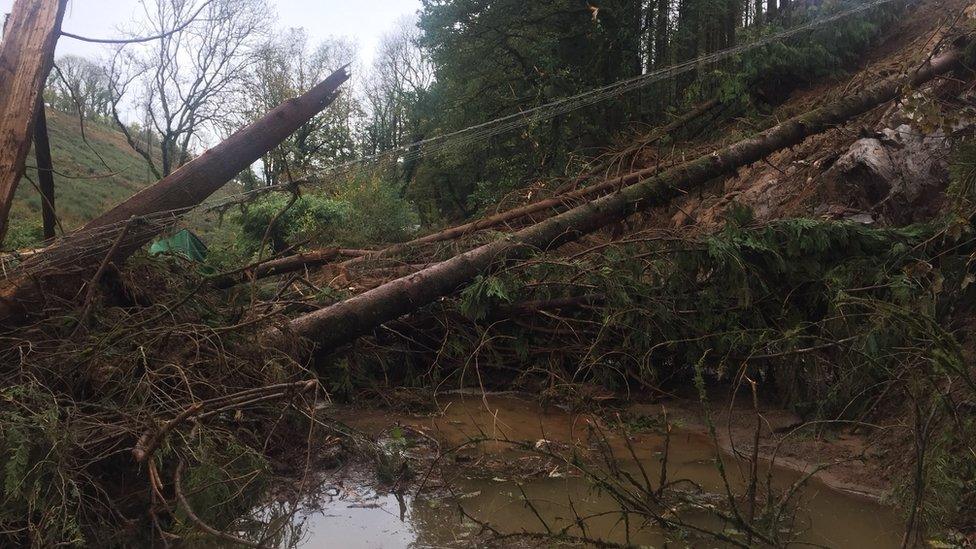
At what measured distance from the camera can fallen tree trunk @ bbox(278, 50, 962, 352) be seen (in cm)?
565

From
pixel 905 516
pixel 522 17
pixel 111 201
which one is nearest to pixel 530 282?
pixel 905 516

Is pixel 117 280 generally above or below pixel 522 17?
below

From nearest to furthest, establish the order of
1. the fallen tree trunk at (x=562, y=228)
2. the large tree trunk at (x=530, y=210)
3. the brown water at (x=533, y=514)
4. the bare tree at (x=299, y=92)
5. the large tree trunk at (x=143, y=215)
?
the brown water at (x=533, y=514), the large tree trunk at (x=143, y=215), the fallen tree trunk at (x=562, y=228), the large tree trunk at (x=530, y=210), the bare tree at (x=299, y=92)

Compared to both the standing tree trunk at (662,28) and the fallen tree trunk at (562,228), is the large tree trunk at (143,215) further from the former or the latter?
the standing tree trunk at (662,28)

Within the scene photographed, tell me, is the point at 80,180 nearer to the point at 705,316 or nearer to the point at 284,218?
the point at 284,218

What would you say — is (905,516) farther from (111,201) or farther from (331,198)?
(111,201)

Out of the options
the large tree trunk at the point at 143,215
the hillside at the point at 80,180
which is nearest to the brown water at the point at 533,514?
the large tree trunk at the point at 143,215

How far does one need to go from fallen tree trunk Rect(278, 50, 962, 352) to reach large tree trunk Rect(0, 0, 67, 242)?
1922 mm

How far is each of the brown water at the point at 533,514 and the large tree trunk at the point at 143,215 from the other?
7.48ft

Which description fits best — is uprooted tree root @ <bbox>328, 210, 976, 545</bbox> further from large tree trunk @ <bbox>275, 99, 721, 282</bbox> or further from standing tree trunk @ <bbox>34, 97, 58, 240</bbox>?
standing tree trunk @ <bbox>34, 97, 58, 240</bbox>

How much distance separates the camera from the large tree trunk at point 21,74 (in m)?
4.39

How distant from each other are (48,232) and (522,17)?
10300mm

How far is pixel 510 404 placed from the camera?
5980mm

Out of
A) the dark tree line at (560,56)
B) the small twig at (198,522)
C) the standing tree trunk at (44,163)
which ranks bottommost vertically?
the small twig at (198,522)
